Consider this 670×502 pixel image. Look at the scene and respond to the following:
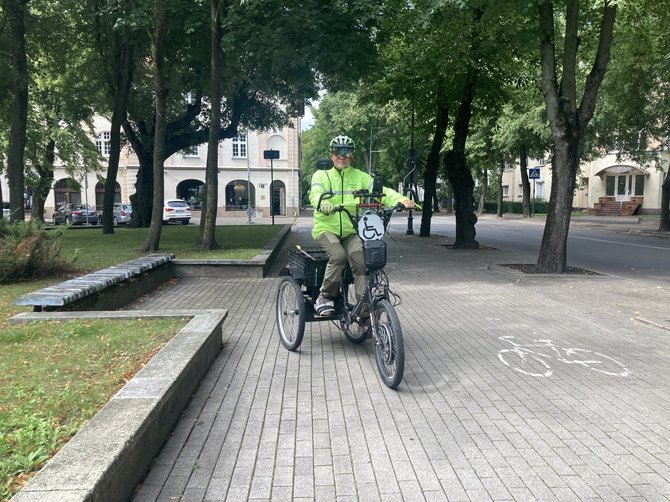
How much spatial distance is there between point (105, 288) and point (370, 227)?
439 centimetres

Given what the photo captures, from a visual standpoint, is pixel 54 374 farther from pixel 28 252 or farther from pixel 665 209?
pixel 665 209

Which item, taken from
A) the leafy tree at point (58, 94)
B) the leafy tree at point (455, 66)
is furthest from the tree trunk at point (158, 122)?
the leafy tree at point (455, 66)

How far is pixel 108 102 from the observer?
73.4 feet

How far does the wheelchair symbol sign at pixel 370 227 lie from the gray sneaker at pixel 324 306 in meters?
0.93

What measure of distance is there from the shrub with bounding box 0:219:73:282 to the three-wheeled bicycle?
4958 mm

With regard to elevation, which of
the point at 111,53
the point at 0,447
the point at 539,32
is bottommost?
the point at 0,447

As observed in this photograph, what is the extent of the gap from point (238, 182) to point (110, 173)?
106ft

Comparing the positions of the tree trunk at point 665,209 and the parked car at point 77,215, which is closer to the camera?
the tree trunk at point 665,209

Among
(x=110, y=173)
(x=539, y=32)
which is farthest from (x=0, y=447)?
(x=110, y=173)

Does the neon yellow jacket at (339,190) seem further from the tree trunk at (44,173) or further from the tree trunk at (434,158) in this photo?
the tree trunk at (44,173)

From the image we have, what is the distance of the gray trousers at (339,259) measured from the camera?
18.0 feet

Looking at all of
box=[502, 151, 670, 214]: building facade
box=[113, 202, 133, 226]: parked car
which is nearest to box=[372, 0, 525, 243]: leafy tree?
box=[113, 202, 133, 226]: parked car

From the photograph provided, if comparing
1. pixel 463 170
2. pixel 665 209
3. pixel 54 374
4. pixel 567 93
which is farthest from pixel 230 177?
pixel 54 374

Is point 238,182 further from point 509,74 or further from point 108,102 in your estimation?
point 509,74
